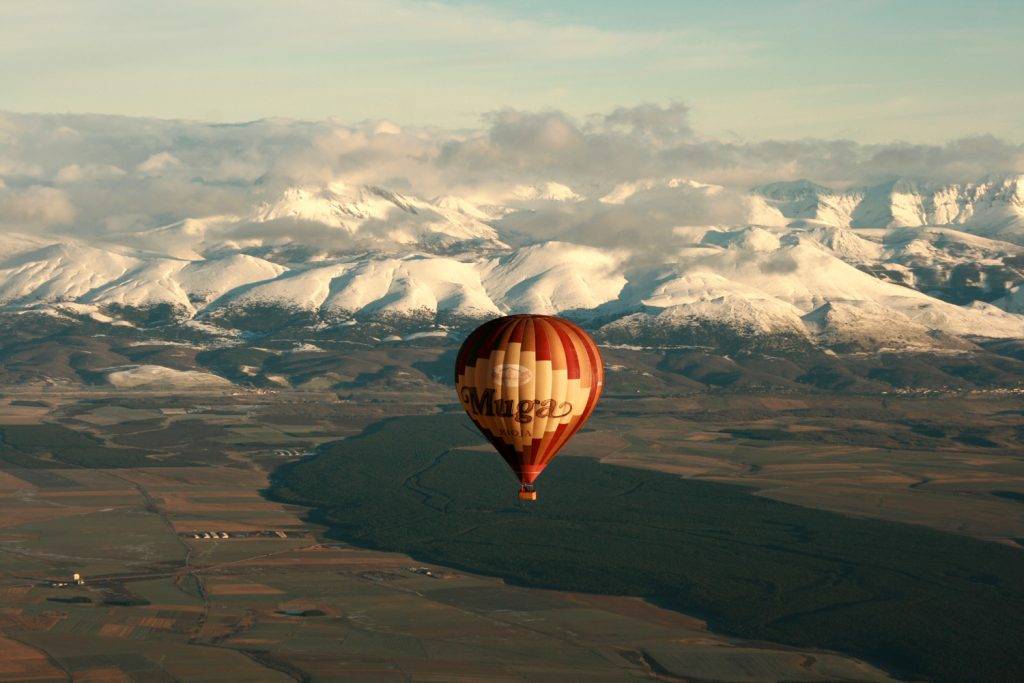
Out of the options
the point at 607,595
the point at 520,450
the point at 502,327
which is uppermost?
the point at 502,327

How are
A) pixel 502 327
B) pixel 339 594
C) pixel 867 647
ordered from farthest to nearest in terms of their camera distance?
1. pixel 339 594
2. pixel 867 647
3. pixel 502 327

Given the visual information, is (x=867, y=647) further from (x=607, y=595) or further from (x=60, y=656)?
(x=60, y=656)

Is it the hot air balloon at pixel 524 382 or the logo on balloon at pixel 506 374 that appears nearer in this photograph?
the logo on balloon at pixel 506 374

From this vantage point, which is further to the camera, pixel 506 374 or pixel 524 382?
pixel 524 382

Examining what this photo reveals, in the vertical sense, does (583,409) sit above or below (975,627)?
above

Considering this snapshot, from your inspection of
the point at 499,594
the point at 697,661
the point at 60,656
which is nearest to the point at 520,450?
the point at 697,661

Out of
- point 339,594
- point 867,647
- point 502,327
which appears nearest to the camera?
point 502,327

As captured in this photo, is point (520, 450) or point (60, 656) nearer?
point (520, 450)

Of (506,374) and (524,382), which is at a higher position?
(506,374)
